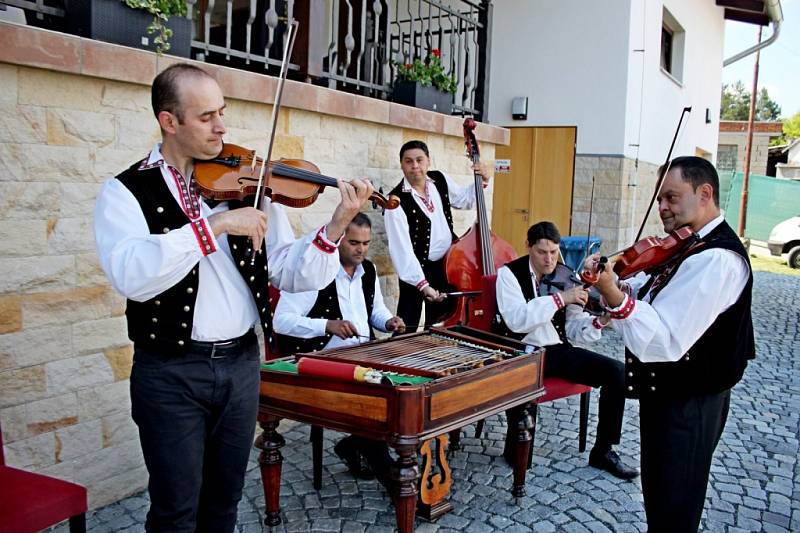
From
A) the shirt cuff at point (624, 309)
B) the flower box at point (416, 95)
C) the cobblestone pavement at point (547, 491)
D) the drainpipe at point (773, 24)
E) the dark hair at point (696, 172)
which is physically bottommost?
the cobblestone pavement at point (547, 491)

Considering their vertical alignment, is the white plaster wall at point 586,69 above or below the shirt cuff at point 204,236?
above

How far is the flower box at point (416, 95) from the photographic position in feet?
17.2

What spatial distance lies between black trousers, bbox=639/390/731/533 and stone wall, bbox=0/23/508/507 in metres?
2.46

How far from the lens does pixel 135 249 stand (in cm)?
187

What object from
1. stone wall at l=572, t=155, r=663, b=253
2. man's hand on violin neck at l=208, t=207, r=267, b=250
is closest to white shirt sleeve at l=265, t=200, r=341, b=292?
man's hand on violin neck at l=208, t=207, r=267, b=250

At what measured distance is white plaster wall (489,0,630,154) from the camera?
847 cm

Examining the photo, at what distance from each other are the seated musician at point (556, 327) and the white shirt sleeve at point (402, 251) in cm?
63

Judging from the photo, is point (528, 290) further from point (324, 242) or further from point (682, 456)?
point (324, 242)

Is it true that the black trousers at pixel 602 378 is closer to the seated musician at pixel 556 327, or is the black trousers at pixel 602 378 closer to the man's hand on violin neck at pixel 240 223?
the seated musician at pixel 556 327

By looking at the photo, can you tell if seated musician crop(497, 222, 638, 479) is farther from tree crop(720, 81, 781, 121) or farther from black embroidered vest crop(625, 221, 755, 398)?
tree crop(720, 81, 781, 121)

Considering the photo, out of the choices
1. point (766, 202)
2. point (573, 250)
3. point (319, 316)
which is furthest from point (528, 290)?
point (766, 202)

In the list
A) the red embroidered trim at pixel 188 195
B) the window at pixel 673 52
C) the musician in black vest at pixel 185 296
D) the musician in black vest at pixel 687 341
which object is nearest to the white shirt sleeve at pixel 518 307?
the musician in black vest at pixel 687 341

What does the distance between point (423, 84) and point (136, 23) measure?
2.41 metres

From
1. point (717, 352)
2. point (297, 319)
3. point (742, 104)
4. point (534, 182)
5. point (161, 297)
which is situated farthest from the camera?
point (742, 104)
